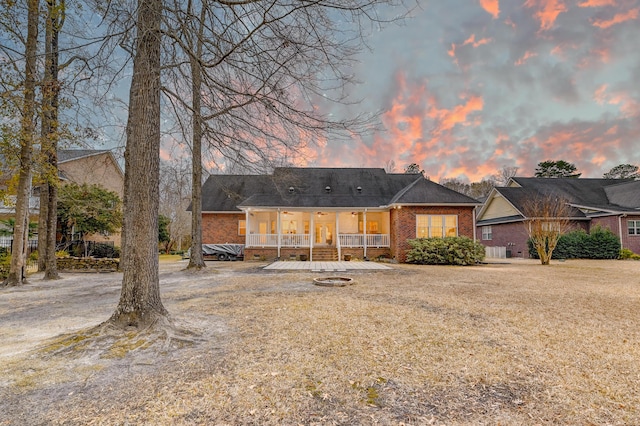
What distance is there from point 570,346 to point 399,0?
4722mm

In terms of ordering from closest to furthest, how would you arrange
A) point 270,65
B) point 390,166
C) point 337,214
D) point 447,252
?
point 270,65 < point 447,252 < point 337,214 < point 390,166

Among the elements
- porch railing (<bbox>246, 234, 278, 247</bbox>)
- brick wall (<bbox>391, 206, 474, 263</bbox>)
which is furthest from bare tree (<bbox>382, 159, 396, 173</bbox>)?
porch railing (<bbox>246, 234, 278, 247</bbox>)

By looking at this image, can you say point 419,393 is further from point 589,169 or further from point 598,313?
point 589,169

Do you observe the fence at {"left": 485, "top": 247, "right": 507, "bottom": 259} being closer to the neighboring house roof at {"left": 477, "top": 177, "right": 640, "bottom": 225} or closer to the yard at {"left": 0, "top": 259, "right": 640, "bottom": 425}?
the neighboring house roof at {"left": 477, "top": 177, "right": 640, "bottom": 225}

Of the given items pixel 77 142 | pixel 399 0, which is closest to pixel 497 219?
pixel 399 0

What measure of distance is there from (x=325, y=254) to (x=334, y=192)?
495 centimetres

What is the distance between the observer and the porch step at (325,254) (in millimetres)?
17734

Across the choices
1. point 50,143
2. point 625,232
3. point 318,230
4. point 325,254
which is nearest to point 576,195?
point 625,232

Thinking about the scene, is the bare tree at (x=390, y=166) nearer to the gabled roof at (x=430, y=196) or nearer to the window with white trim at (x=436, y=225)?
the gabled roof at (x=430, y=196)

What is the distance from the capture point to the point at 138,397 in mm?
2512

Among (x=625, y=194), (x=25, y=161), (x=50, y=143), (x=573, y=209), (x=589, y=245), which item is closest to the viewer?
(x=25, y=161)

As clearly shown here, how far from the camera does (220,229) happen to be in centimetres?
2025

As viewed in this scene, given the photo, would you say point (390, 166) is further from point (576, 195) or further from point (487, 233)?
point (576, 195)

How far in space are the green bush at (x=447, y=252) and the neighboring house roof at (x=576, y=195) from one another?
9479 millimetres
